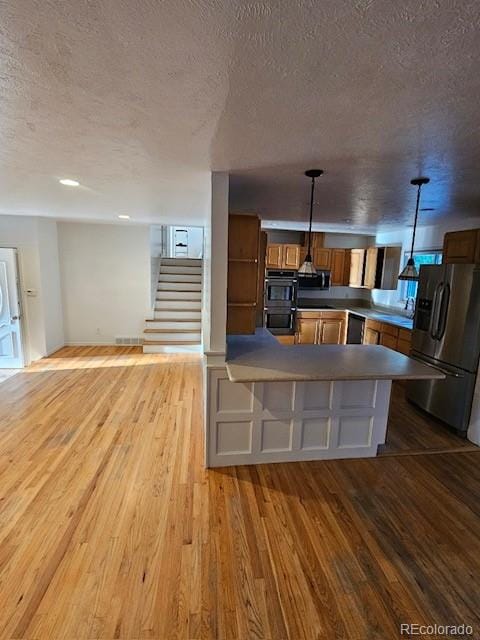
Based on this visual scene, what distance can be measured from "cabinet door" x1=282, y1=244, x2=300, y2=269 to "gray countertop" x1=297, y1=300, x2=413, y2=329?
2.92 ft

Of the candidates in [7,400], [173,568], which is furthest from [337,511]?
[7,400]

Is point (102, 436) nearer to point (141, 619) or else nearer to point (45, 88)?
point (141, 619)

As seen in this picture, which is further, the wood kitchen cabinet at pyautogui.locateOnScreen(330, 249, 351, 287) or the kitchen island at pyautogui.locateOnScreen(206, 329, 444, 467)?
the wood kitchen cabinet at pyautogui.locateOnScreen(330, 249, 351, 287)

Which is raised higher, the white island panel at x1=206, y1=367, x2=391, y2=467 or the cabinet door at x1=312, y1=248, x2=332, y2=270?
the cabinet door at x1=312, y1=248, x2=332, y2=270

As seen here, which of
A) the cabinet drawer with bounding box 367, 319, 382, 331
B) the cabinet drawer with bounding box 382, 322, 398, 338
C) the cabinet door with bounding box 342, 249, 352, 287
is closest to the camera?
the cabinet drawer with bounding box 382, 322, 398, 338

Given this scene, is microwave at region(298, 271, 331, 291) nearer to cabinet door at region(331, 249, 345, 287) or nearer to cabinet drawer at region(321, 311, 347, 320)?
cabinet door at region(331, 249, 345, 287)

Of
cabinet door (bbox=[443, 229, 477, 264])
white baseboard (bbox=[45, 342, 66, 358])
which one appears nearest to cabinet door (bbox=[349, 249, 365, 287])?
cabinet door (bbox=[443, 229, 477, 264])

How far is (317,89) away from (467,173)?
1700mm

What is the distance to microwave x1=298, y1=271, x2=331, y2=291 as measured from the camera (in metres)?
6.25

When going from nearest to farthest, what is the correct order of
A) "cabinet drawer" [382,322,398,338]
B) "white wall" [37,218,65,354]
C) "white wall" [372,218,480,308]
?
"white wall" [372,218,480,308] < "cabinet drawer" [382,322,398,338] < "white wall" [37,218,65,354]

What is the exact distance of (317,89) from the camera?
117 cm

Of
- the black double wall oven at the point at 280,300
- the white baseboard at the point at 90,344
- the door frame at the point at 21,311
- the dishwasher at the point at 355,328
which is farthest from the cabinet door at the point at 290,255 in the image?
the door frame at the point at 21,311

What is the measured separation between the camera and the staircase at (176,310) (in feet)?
20.1

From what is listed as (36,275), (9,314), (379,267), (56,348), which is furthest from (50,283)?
(379,267)
